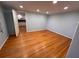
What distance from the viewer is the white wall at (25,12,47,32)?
587cm

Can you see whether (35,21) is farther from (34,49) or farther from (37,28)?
(34,49)

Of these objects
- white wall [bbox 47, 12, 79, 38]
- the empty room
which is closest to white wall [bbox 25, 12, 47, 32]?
the empty room

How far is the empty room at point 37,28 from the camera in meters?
2.68

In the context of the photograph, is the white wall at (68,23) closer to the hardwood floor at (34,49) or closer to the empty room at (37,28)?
the empty room at (37,28)

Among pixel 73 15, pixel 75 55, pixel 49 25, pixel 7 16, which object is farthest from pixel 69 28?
pixel 7 16

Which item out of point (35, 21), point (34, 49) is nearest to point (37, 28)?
point (35, 21)

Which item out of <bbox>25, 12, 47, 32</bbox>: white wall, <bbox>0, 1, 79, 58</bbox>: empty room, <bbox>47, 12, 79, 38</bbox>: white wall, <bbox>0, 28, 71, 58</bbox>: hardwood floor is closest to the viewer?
<bbox>0, 28, 71, 58</bbox>: hardwood floor

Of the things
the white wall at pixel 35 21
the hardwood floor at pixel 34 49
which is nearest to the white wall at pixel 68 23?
the hardwood floor at pixel 34 49

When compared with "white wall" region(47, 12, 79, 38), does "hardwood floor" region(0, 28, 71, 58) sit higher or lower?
lower

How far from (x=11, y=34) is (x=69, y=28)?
446 centimetres

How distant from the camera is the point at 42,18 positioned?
686cm

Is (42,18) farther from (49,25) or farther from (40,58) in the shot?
(40,58)

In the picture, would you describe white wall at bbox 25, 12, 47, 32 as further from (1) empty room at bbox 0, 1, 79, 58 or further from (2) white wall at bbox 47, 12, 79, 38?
(2) white wall at bbox 47, 12, 79, 38

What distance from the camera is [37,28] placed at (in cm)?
666
